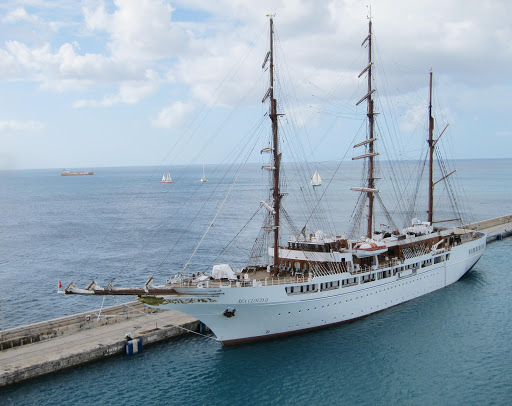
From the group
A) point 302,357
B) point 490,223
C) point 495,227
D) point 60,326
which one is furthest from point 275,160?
point 490,223

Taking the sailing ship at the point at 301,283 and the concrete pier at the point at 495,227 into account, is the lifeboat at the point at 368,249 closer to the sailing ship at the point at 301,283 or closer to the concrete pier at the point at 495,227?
the sailing ship at the point at 301,283

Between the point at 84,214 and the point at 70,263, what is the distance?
49.0 m

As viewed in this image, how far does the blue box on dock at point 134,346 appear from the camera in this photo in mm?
29297

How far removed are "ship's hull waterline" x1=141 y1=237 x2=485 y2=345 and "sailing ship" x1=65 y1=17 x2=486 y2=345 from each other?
0.06 metres

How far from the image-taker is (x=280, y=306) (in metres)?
31.0

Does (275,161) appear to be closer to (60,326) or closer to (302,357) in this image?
(302,357)

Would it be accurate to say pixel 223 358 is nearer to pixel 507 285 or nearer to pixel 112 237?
pixel 507 285

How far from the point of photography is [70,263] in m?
56.0

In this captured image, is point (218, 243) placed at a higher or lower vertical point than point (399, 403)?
higher

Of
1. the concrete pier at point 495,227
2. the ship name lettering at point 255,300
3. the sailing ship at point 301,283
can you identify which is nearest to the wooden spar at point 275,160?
the sailing ship at point 301,283

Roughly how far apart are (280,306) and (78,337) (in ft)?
44.7

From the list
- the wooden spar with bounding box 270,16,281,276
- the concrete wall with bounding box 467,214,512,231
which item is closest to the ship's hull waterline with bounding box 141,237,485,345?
the wooden spar with bounding box 270,16,281,276

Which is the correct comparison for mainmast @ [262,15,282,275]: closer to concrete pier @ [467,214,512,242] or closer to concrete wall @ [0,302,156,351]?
concrete wall @ [0,302,156,351]

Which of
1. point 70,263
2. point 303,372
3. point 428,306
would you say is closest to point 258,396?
point 303,372
